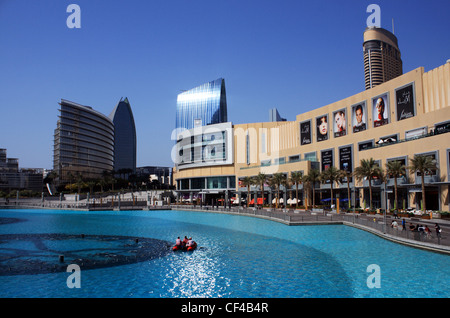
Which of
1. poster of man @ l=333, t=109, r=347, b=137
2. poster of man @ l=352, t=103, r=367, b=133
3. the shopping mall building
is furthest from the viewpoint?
poster of man @ l=333, t=109, r=347, b=137

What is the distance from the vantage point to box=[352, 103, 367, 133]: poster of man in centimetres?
7288

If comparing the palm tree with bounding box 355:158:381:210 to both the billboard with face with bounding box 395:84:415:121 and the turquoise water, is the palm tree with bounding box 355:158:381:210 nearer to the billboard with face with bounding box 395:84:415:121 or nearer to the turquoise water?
the billboard with face with bounding box 395:84:415:121

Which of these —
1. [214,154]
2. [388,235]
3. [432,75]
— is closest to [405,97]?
[432,75]

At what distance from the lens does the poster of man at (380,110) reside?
66.9 m

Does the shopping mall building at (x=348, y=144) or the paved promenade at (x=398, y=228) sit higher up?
the shopping mall building at (x=348, y=144)

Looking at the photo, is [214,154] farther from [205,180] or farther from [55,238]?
[55,238]

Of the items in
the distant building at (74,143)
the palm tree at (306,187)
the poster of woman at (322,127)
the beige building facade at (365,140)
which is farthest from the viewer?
the distant building at (74,143)

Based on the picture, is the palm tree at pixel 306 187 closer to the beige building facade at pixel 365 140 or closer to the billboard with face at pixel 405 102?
the beige building facade at pixel 365 140

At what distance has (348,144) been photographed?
75875mm

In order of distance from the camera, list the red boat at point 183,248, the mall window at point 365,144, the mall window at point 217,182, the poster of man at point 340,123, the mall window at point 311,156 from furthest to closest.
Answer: the mall window at point 217,182, the mall window at point 311,156, the poster of man at point 340,123, the mall window at point 365,144, the red boat at point 183,248

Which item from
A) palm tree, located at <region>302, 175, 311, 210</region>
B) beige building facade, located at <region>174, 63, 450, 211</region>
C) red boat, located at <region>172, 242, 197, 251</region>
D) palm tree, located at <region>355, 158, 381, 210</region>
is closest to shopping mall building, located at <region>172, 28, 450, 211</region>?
beige building facade, located at <region>174, 63, 450, 211</region>

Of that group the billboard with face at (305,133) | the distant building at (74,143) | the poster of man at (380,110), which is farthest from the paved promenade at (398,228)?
the distant building at (74,143)

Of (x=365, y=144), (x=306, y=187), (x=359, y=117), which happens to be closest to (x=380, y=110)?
(x=359, y=117)

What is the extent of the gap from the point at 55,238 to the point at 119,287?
22498mm
